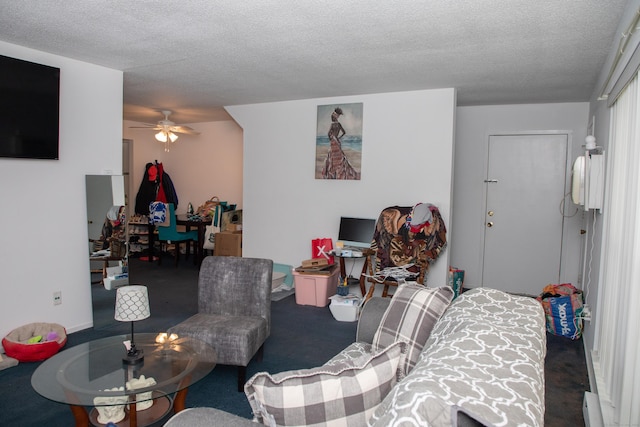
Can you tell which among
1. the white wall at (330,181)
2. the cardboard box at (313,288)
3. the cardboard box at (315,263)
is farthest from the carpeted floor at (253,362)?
the white wall at (330,181)

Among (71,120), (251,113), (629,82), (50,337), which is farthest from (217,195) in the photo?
(629,82)

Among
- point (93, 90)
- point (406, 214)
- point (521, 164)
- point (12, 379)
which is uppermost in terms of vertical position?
point (93, 90)

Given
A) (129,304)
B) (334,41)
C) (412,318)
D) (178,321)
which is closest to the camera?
(412,318)

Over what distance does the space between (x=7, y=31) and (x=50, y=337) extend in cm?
232

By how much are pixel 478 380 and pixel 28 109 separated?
3.76 meters

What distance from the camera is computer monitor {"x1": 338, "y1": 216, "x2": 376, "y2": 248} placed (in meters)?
5.04

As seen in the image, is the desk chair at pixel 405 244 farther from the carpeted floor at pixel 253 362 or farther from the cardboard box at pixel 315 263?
the carpeted floor at pixel 253 362

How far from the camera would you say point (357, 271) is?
531 cm

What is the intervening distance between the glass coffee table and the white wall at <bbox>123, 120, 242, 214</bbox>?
5.15m

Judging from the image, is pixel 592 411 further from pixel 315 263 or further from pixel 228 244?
pixel 228 244

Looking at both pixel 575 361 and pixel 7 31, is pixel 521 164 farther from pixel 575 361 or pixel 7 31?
pixel 7 31

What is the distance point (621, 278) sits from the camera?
2.38m

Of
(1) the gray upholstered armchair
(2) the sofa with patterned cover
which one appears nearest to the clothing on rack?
(1) the gray upholstered armchair

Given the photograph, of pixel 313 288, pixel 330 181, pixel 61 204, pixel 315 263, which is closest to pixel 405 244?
pixel 315 263
